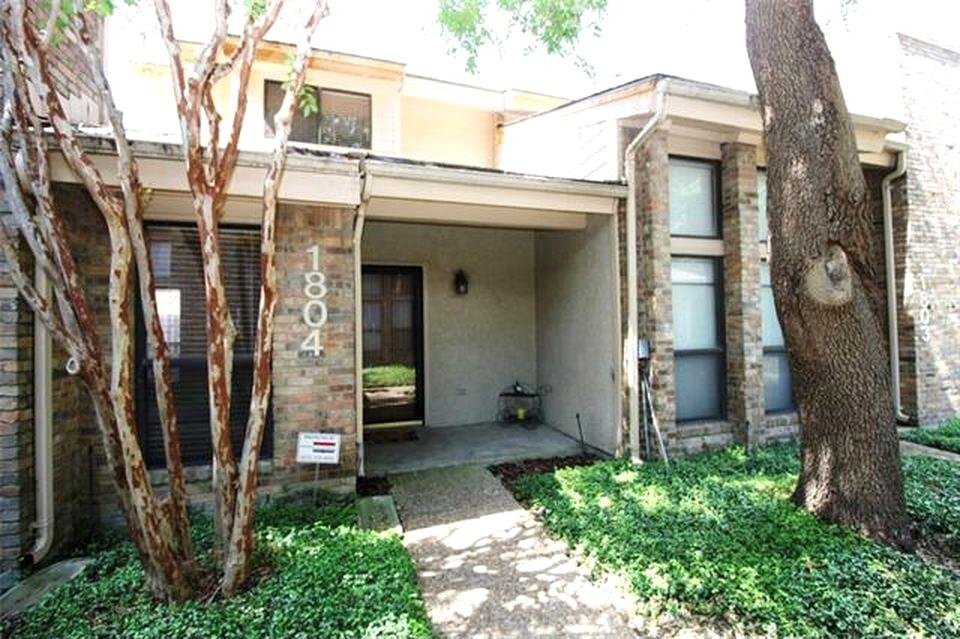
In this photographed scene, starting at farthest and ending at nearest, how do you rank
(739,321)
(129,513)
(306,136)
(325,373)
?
(306,136)
(739,321)
(325,373)
(129,513)

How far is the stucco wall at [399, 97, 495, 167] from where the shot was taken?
30.9ft

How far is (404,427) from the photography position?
7230mm

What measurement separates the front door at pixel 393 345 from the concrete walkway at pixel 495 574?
2.58 metres

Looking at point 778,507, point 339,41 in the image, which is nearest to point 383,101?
point 339,41

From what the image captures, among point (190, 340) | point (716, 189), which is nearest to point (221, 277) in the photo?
point (190, 340)

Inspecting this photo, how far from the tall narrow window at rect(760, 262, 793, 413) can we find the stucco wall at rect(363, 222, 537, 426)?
3.16m

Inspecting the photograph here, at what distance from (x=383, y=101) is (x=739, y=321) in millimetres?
6531

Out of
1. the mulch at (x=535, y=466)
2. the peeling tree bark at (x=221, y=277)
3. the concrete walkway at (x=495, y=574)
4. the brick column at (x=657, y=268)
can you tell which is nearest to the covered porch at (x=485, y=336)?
the mulch at (x=535, y=466)

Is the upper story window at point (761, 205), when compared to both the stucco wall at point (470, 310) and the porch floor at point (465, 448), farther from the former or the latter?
the porch floor at point (465, 448)

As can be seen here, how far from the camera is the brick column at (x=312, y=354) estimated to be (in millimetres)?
4176

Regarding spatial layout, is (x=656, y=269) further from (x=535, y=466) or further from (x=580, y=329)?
(x=535, y=466)

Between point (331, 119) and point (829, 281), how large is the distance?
7.39m

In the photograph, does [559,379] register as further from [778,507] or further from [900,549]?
[900,549]

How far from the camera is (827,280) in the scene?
3.56 metres
